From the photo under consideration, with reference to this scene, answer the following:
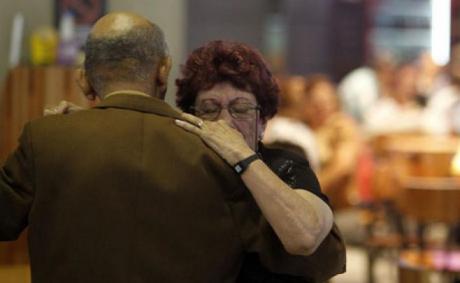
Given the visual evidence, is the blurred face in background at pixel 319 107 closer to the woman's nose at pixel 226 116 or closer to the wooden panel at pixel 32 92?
the wooden panel at pixel 32 92

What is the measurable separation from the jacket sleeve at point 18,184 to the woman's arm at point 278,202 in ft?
1.06

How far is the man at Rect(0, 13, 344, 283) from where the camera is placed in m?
2.21

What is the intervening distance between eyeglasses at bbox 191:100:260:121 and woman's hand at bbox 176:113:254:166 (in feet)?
1.40

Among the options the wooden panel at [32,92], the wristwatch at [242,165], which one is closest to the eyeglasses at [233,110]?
the wristwatch at [242,165]

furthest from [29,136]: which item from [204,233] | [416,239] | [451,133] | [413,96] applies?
[413,96]

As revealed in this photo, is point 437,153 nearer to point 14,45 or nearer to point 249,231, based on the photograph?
point 14,45

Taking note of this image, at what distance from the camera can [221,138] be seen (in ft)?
7.37

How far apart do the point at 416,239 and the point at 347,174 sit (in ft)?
3.53

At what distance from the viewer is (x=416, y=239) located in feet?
22.9

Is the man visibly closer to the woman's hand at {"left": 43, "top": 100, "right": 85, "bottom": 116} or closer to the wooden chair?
the woman's hand at {"left": 43, "top": 100, "right": 85, "bottom": 116}

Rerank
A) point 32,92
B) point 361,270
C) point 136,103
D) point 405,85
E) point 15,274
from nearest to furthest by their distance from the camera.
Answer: point 136,103
point 15,274
point 32,92
point 361,270
point 405,85

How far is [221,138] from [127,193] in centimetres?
22

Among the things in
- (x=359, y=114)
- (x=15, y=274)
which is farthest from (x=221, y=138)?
(x=359, y=114)

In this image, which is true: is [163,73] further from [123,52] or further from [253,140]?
[253,140]
